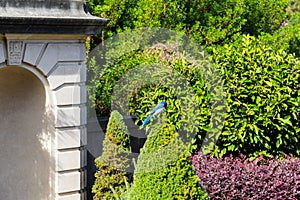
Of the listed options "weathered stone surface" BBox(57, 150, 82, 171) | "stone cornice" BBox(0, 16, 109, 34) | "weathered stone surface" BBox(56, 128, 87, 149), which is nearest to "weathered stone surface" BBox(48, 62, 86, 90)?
"stone cornice" BBox(0, 16, 109, 34)

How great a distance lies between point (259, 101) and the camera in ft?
25.0

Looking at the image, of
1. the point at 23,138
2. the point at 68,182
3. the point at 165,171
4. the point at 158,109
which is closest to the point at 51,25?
the point at 158,109

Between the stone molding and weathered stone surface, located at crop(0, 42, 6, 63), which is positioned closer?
weathered stone surface, located at crop(0, 42, 6, 63)

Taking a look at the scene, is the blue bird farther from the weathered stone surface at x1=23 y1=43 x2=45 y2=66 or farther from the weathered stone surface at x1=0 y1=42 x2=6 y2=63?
the weathered stone surface at x1=0 y1=42 x2=6 y2=63

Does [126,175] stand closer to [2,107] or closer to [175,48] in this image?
[2,107]

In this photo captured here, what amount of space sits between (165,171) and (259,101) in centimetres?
183

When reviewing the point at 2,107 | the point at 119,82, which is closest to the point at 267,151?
the point at 2,107

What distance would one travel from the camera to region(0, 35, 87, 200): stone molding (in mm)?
7788

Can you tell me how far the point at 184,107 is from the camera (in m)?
7.73

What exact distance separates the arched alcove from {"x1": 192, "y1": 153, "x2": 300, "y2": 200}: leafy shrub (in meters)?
2.64

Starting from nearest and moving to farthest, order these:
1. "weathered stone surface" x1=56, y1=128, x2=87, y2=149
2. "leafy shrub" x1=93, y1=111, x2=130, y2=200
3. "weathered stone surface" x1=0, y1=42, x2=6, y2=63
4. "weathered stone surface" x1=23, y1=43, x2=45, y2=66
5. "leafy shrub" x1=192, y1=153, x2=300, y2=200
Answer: "leafy shrub" x1=192, y1=153, x2=300, y2=200
"weathered stone surface" x1=0, y1=42, x2=6, y2=63
"weathered stone surface" x1=23, y1=43, x2=45, y2=66
"weathered stone surface" x1=56, y1=128, x2=87, y2=149
"leafy shrub" x1=93, y1=111, x2=130, y2=200

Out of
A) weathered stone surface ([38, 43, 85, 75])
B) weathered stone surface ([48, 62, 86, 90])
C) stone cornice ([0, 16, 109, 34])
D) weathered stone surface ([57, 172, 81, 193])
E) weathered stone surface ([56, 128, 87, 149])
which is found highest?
stone cornice ([0, 16, 109, 34])

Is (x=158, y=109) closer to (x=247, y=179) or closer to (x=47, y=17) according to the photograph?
(x=247, y=179)

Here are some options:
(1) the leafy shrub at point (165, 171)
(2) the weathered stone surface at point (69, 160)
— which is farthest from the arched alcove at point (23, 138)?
(1) the leafy shrub at point (165, 171)
